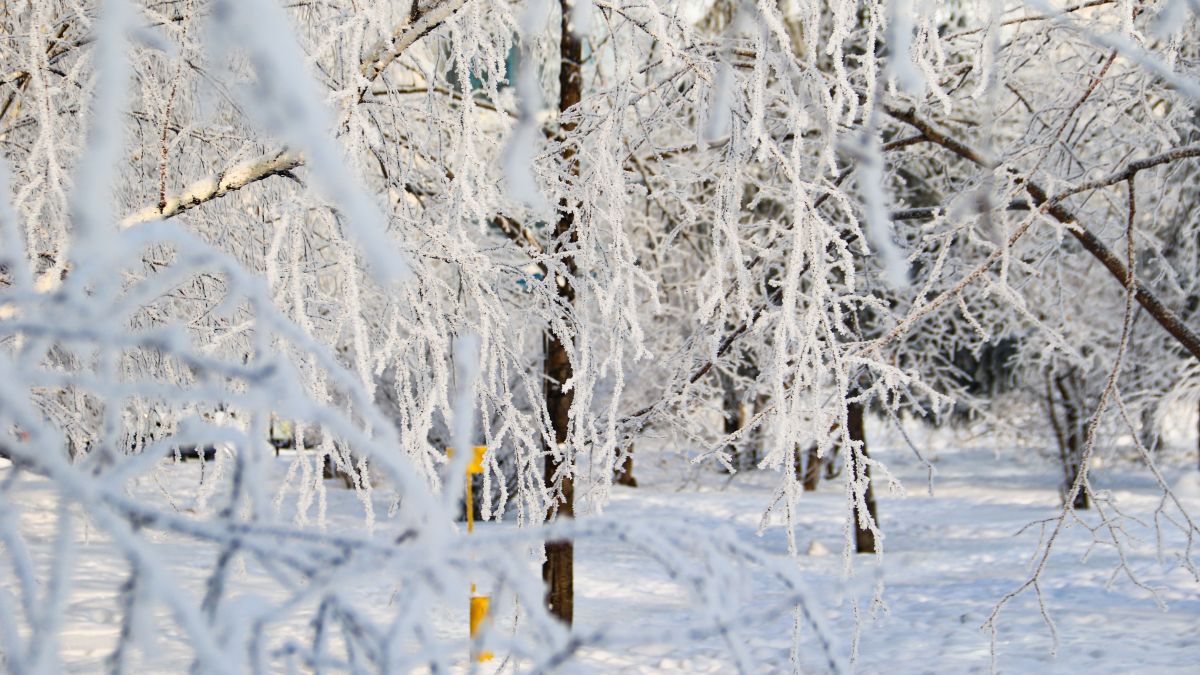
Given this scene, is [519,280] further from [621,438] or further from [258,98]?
[258,98]

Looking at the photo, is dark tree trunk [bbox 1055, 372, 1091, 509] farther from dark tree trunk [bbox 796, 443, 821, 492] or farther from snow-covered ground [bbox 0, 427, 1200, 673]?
dark tree trunk [bbox 796, 443, 821, 492]

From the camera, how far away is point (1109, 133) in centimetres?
630

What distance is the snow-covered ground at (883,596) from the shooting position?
6297 millimetres

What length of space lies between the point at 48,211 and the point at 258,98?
2.74 metres

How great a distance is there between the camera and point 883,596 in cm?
932

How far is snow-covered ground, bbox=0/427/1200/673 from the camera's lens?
630cm

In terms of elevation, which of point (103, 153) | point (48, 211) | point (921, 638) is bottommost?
point (921, 638)

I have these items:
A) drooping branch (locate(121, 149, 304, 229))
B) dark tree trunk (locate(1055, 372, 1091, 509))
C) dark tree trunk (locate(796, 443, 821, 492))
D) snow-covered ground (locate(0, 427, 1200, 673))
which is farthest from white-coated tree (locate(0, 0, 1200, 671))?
dark tree trunk (locate(796, 443, 821, 492))

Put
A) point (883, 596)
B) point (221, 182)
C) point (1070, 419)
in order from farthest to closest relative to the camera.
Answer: point (1070, 419)
point (883, 596)
point (221, 182)

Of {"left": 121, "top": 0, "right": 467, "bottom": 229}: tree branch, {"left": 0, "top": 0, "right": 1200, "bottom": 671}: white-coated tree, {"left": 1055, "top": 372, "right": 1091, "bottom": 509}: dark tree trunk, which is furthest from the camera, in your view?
{"left": 1055, "top": 372, "right": 1091, "bottom": 509}: dark tree trunk

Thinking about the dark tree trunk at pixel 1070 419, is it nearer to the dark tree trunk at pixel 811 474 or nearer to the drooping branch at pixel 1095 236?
the dark tree trunk at pixel 811 474

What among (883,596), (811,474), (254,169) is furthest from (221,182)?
(811,474)

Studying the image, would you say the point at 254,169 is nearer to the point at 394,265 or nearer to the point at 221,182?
the point at 221,182

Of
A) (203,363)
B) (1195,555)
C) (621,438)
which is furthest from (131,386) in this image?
(1195,555)
